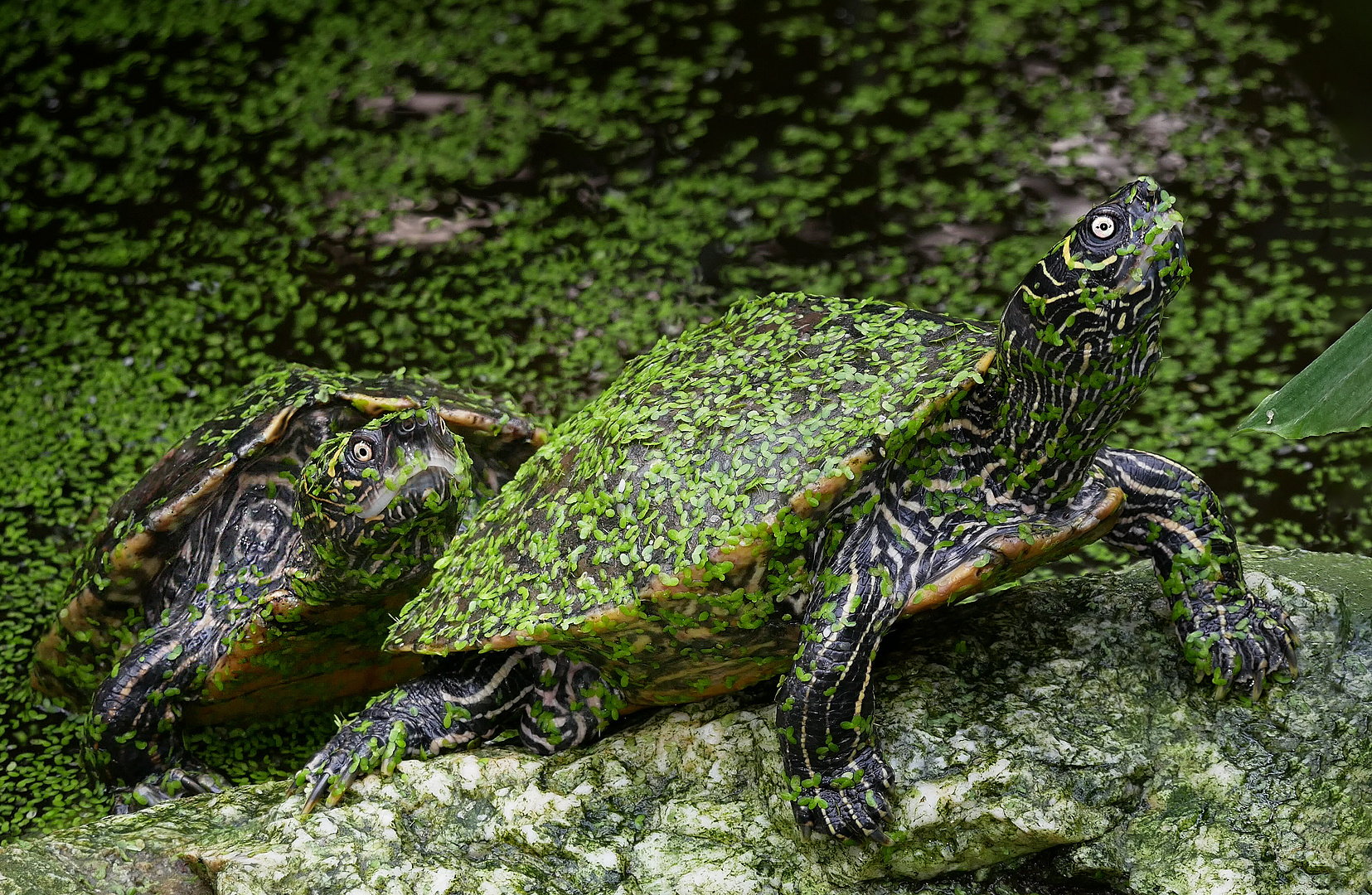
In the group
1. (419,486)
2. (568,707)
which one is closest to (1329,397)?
(568,707)

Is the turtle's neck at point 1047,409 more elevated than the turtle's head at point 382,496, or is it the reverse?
the turtle's neck at point 1047,409

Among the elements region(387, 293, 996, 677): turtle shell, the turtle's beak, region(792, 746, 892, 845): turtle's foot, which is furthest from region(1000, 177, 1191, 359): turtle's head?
the turtle's beak

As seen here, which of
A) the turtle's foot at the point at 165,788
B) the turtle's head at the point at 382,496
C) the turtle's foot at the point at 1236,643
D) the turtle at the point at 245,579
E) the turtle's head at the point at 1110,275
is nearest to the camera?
the turtle's head at the point at 1110,275

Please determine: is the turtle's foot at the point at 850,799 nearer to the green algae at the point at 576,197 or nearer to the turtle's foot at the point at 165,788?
the turtle's foot at the point at 165,788

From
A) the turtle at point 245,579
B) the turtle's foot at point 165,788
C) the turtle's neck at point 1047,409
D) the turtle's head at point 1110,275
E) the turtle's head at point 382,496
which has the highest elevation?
the turtle's head at point 1110,275

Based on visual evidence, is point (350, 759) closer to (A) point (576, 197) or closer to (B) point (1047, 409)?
(B) point (1047, 409)

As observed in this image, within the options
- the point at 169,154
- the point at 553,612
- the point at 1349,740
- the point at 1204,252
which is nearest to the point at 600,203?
the point at 169,154

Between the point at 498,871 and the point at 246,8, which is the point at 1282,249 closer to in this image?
the point at 498,871

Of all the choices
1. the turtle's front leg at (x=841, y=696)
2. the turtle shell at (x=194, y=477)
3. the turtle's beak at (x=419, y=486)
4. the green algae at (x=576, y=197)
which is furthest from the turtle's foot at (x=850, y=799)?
the green algae at (x=576, y=197)
